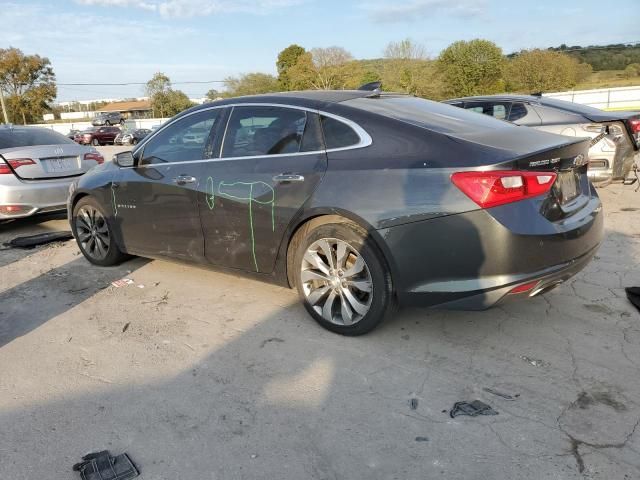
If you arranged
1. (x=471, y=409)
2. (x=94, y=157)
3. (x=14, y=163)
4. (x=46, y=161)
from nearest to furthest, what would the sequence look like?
1. (x=471, y=409)
2. (x=14, y=163)
3. (x=46, y=161)
4. (x=94, y=157)

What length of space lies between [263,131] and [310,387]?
1.98 m

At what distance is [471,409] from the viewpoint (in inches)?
109

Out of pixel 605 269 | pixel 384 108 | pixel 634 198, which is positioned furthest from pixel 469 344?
pixel 634 198

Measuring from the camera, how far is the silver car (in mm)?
6797

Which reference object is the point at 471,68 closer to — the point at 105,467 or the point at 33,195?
the point at 33,195

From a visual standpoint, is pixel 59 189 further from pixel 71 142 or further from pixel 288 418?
pixel 288 418

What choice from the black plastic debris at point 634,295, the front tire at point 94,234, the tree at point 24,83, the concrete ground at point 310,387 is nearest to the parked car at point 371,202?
the concrete ground at point 310,387

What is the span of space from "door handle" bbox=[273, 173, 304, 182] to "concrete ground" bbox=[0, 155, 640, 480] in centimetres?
107

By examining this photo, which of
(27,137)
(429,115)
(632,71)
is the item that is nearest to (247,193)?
(429,115)

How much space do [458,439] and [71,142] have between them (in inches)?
292

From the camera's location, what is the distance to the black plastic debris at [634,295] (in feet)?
13.0

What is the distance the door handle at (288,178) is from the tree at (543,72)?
48851 millimetres

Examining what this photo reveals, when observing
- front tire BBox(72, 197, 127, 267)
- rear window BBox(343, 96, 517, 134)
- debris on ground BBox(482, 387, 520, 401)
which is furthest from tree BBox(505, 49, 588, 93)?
debris on ground BBox(482, 387, 520, 401)

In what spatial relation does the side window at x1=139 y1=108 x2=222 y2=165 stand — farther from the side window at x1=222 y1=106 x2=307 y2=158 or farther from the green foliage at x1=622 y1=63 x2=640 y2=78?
the green foliage at x1=622 y1=63 x2=640 y2=78
